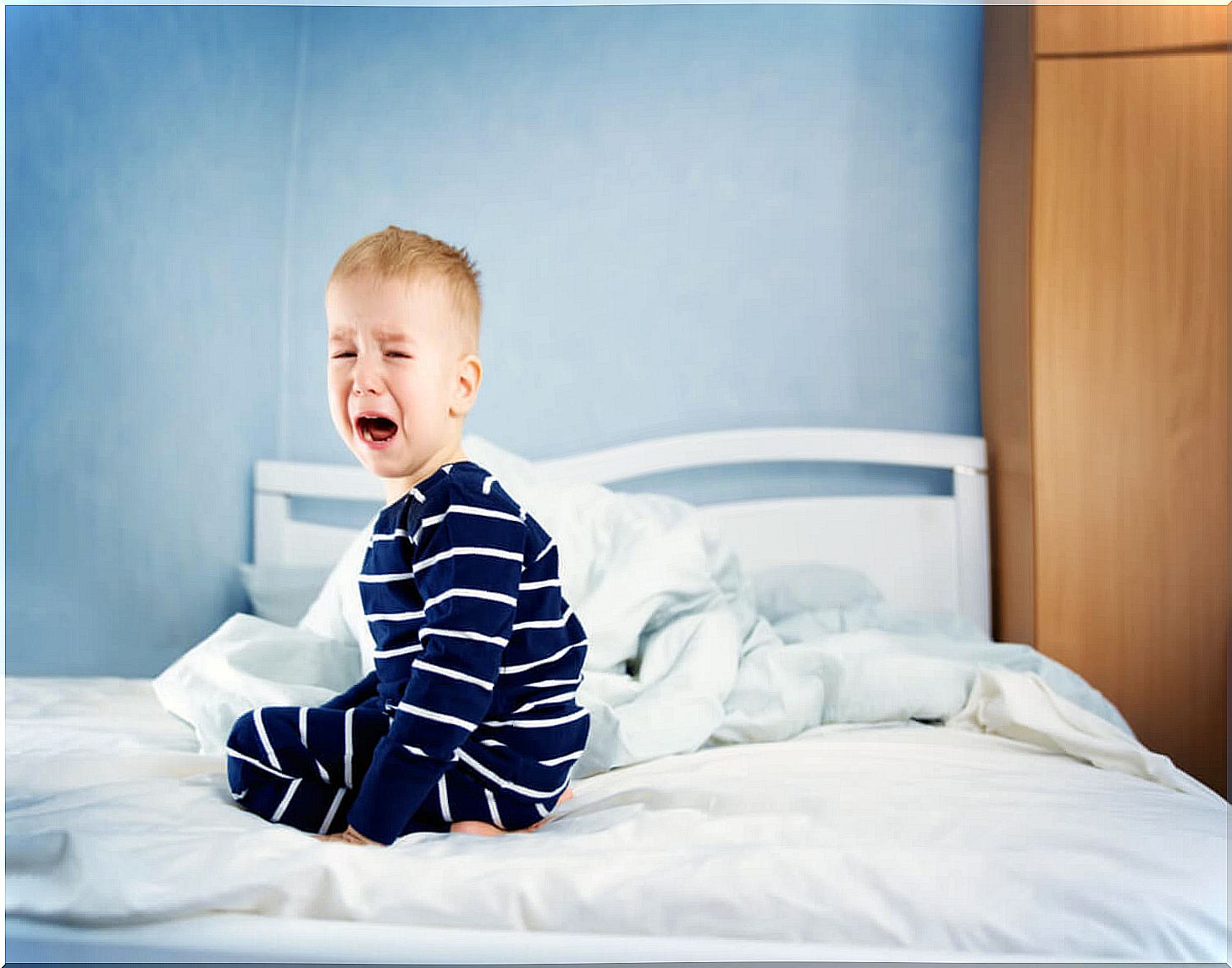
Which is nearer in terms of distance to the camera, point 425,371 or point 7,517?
point 425,371

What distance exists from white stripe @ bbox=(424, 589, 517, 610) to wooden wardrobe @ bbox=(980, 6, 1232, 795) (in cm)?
118

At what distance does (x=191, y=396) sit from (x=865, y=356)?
1181 millimetres

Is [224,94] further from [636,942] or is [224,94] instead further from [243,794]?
[636,942]

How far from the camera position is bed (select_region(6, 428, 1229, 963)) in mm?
669

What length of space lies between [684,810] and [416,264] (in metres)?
0.50

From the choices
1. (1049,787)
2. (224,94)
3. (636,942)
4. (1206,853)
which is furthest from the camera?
(224,94)

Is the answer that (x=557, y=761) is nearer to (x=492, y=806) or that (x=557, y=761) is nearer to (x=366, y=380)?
(x=492, y=806)

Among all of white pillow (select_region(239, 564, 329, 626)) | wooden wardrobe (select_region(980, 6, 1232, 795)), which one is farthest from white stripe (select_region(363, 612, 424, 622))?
wooden wardrobe (select_region(980, 6, 1232, 795))

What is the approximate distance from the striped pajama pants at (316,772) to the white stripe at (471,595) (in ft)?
0.38

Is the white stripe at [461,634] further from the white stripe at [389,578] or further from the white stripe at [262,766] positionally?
the white stripe at [262,766]

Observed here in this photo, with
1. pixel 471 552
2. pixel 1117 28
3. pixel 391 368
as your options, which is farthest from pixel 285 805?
pixel 1117 28

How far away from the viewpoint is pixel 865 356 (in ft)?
6.41

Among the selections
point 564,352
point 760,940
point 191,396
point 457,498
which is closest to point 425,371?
point 457,498

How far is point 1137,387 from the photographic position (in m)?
1.67
